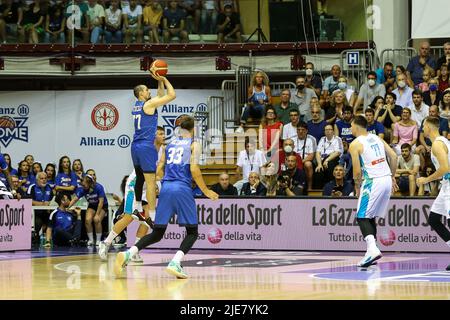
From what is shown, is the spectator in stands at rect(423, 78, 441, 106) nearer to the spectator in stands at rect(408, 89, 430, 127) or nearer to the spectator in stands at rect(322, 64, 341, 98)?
the spectator in stands at rect(408, 89, 430, 127)

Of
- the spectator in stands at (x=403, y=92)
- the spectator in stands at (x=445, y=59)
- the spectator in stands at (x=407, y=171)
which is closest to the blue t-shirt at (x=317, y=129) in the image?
the spectator in stands at (x=403, y=92)

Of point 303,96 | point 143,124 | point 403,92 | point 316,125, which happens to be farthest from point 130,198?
point 303,96

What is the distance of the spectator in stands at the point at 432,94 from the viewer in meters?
25.9

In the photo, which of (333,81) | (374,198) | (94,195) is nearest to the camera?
(374,198)

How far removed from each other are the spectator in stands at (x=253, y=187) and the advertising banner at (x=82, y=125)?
719 centimetres

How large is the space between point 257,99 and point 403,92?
3.95 m

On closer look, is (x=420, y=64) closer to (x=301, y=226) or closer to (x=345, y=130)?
(x=345, y=130)

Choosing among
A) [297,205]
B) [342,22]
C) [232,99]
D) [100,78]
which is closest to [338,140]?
[297,205]

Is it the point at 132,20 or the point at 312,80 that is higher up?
the point at 132,20

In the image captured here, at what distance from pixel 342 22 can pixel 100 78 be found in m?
7.50

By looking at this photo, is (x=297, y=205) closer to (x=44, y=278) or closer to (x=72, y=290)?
(x=44, y=278)

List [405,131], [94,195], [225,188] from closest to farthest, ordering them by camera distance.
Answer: [225,188], [405,131], [94,195]

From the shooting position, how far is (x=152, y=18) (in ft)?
104

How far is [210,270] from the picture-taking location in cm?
1659
